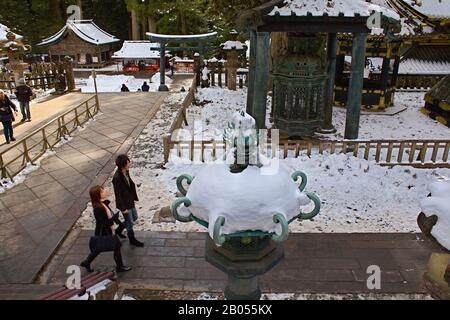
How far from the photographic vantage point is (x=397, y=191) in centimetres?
925

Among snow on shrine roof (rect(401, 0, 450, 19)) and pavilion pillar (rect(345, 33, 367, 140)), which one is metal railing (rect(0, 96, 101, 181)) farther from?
snow on shrine roof (rect(401, 0, 450, 19))

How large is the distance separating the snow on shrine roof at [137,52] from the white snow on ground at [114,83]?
7.34 feet

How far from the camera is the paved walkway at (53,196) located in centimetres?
668

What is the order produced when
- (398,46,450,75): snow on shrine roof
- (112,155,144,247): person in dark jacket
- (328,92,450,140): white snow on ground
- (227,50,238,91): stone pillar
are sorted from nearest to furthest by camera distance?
(112,155,144,247): person in dark jacket, (328,92,450,140): white snow on ground, (227,50,238,91): stone pillar, (398,46,450,75): snow on shrine roof

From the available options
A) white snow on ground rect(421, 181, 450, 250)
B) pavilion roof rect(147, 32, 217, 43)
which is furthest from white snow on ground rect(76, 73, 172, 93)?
white snow on ground rect(421, 181, 450, 250)

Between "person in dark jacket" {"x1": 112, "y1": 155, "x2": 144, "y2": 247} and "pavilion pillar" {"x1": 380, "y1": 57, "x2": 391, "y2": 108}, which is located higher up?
"pavilion pillar" {"x1": 380, "y1": 57, "x2": 391, "y2": 108}

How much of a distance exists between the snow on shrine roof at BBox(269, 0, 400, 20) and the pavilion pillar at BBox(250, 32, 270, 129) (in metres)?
0.71

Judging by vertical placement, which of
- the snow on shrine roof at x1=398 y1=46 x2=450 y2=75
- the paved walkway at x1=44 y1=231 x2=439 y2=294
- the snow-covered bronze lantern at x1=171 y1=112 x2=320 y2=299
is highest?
the snow on shrine roof at x1=398 y1=46 x2=450 y2=75

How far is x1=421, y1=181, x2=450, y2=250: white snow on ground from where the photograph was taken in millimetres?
3088

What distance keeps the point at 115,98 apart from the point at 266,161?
1666 cm

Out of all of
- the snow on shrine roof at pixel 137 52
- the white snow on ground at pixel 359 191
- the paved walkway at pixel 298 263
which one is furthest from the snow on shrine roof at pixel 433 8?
the snow on shrine roof at pixel 137 52

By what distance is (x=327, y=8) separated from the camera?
10117 mm

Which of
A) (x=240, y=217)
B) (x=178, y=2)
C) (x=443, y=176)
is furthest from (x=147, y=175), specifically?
(x=178, y=2)

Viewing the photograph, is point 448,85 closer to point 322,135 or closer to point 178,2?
point 322,135
